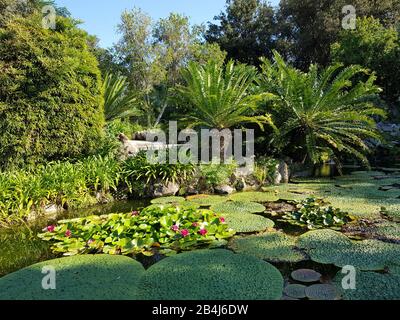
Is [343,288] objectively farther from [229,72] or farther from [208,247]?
[229,72]

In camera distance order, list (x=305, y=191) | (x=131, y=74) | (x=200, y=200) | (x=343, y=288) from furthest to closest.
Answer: (x=131, y=74), (x=305, y=191), (x=200, y=200), (x=343, y=288)

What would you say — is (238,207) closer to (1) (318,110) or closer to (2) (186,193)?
(2) (186,193)

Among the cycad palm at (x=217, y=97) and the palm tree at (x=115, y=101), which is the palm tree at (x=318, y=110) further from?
the palm tree at (x=115, y=101)

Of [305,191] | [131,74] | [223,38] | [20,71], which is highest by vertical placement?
[223,38]

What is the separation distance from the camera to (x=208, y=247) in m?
3.87

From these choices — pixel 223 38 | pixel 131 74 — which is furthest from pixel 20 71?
pixel 223 38

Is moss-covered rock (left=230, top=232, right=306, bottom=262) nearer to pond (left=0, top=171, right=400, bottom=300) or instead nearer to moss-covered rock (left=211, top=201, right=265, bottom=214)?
pond (left=0, top=171, right=400, bottom=300)

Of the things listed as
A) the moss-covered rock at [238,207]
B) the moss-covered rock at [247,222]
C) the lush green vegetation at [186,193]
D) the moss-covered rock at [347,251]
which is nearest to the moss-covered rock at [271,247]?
the lush green vegetation at [186,193]

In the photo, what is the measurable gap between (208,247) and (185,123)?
15.3 feet

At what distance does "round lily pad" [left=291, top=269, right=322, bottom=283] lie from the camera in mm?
2990

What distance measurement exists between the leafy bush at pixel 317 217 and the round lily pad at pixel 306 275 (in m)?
1.36

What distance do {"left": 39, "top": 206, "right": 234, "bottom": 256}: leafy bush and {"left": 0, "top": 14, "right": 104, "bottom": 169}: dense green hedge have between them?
246cm

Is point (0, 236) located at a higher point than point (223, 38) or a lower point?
lower

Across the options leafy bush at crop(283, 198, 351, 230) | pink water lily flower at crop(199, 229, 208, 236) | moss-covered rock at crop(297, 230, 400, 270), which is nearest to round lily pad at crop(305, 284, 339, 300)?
moss-covered rock at crop(297, 230, 400, 270)
